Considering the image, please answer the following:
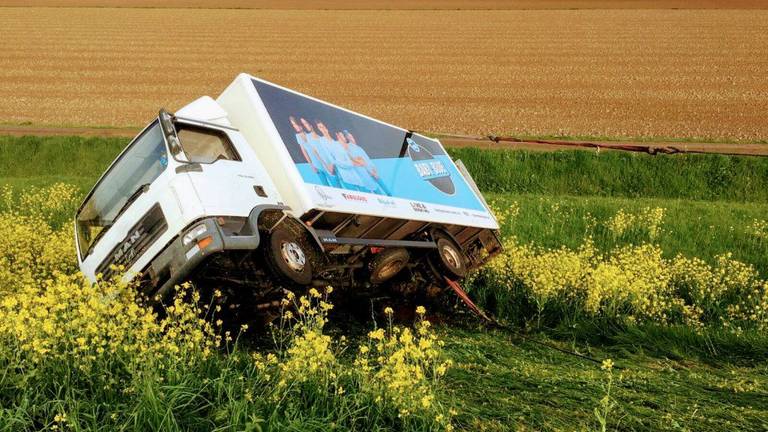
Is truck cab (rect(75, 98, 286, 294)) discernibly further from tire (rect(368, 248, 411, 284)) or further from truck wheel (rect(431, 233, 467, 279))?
truck wheel (rect(431, 233, 467, 279))

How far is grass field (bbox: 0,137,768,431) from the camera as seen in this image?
4.98 metres

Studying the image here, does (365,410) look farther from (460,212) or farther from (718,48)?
(718,48)

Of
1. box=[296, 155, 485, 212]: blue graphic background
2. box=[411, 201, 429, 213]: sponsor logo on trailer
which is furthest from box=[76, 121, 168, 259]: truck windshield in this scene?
box=[411, 201, 429, 213]: sponsor logo on trailer

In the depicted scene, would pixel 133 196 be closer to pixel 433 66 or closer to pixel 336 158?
pixel 336 158

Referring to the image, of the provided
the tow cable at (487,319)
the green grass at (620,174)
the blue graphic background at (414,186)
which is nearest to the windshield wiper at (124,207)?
the blue graphic background at (414,186)

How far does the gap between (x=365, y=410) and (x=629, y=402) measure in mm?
2329

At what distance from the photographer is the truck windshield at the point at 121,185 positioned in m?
7.12

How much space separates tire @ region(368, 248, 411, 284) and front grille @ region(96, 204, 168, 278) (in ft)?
7.97

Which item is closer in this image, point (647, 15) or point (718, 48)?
point (718, 48)

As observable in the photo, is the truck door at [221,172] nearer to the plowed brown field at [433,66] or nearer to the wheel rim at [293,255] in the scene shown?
the wheel rim at [293,255]

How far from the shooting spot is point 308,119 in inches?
314

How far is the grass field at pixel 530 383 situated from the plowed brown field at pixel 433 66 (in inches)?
Result: 454

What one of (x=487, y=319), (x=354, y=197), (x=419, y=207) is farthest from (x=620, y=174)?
(x=354, y=197)

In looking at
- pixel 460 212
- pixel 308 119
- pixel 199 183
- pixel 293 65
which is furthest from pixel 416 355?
pixel 293 65
